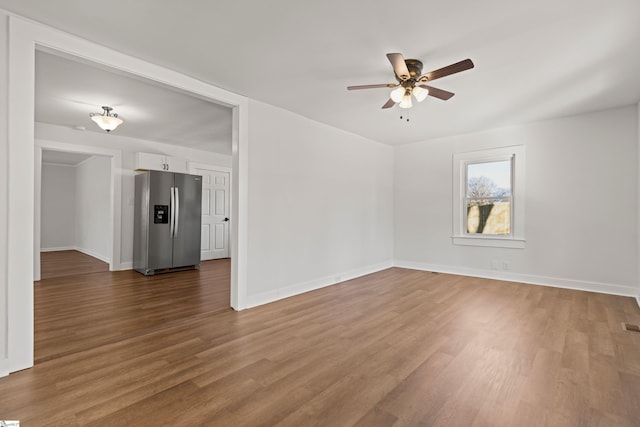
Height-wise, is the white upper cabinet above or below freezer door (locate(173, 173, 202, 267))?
above

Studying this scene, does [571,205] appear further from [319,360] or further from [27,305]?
[27,305]

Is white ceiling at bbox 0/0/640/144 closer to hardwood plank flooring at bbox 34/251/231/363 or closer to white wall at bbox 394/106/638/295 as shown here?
white wall at bbox 394/106/638/295

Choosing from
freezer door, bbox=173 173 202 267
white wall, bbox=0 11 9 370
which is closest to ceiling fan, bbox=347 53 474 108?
white wall, bbox=0 11 9 370

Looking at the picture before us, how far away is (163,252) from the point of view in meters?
5.71

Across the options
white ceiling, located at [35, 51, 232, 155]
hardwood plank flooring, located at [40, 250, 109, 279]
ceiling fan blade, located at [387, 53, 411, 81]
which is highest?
white ceiling, located at [35, 51, 232, 155]

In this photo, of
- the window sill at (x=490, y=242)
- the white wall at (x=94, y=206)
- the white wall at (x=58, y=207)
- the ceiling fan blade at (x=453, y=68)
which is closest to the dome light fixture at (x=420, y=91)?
the ceiling fan blade at (x=453, y=68)

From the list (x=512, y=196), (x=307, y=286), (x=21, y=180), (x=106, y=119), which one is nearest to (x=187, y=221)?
(x=106, y=119)

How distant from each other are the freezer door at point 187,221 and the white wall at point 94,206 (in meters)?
1.79

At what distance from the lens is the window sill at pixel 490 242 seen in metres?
4.93

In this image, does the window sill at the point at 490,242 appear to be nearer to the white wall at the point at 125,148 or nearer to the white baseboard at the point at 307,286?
the white baseboard at the point at 307,286

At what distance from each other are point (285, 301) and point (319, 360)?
164cm

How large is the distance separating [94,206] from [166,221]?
3454mm

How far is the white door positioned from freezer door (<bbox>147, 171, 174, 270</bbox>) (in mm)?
1303

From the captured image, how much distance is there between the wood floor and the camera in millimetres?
1707
